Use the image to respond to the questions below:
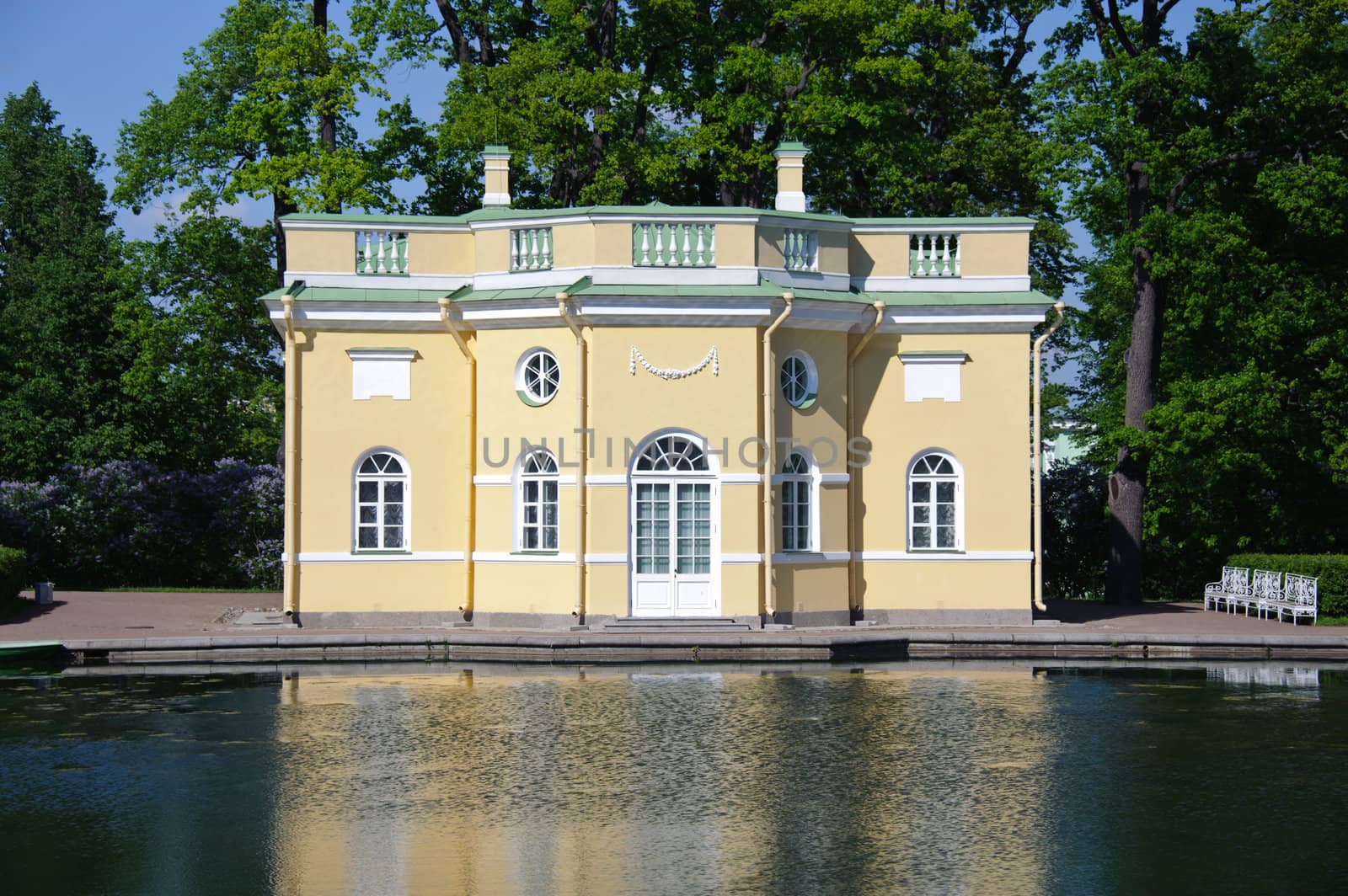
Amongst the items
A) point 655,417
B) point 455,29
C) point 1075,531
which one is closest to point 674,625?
point 655,417

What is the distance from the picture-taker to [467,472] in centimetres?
2458

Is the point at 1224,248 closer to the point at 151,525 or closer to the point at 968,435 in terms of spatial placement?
the point at 968,435

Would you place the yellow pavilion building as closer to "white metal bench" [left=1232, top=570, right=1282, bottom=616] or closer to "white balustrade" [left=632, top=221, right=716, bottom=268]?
"white balustrade" [left=632, top=221, right=716, bottom=268]

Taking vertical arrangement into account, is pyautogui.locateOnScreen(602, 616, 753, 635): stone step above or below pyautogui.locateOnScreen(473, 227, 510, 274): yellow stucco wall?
below

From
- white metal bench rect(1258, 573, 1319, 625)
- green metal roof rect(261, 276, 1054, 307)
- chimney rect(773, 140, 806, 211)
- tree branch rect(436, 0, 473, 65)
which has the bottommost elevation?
white metal bench rect(1258, 573, 1319, 625)

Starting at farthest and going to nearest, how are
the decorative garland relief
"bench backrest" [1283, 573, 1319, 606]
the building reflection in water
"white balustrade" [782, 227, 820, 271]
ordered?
"bench backrest" [1283, 573, 1319, 606], "white balustrade" [782, 227, 820, 271], the decorative garland relief, the building reflection in water

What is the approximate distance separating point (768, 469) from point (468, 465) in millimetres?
4646

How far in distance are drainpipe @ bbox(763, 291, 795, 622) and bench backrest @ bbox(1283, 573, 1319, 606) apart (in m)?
8.52

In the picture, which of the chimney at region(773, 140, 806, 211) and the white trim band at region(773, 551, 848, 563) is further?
the chimney at region(773, 140, 806, 211)

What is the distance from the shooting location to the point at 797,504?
24203 millimetres

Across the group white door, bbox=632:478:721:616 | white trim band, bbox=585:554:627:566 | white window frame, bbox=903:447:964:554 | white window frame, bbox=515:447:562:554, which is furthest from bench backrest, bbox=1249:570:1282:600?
white window frame, bbox=515:447:562:554

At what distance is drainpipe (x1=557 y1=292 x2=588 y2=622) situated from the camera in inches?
909

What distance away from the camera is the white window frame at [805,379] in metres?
24.1

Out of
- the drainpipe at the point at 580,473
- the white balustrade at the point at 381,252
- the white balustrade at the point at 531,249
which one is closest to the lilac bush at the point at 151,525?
the white balustrade at the point at 381,252
